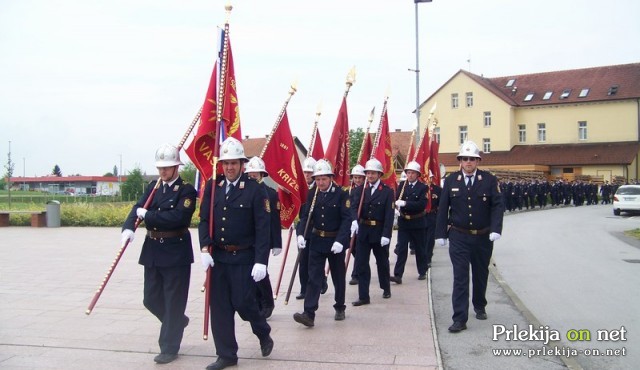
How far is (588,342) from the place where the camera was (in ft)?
20.9

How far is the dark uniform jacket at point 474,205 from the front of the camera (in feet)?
23.6

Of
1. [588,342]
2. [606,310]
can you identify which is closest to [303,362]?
[588,342]

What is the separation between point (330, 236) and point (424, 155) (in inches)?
289

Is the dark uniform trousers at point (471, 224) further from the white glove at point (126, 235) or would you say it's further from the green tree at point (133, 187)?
the green tree at point (133, 187)

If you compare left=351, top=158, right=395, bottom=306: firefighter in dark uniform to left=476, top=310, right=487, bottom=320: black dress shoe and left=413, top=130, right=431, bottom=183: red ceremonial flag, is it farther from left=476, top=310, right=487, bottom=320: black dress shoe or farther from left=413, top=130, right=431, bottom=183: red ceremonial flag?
left=413, top=130, right=431, bottom=183: red ceremonial flag

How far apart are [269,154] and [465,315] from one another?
3.54m

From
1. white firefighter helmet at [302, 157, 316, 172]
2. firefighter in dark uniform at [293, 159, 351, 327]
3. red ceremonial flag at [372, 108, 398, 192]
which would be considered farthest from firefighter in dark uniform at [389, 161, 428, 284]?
firefighter in dark uniform at [293, 159, 351, 327]

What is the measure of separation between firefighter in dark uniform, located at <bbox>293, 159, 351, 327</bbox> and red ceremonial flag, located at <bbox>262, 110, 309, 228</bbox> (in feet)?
3.38

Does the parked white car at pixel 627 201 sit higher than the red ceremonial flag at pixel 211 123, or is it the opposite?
the red ceremonial flag at pixel 211 123

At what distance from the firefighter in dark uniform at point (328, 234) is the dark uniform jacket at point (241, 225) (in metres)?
1.56

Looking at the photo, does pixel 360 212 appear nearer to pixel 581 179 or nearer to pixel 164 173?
pixel 164 173

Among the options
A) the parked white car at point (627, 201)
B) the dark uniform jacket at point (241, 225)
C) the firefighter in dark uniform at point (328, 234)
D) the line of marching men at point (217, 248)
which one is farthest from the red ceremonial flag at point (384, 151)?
the parked white car at point (627, 201)

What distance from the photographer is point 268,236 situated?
5707mm

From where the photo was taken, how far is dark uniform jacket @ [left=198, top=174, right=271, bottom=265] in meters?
5.68
